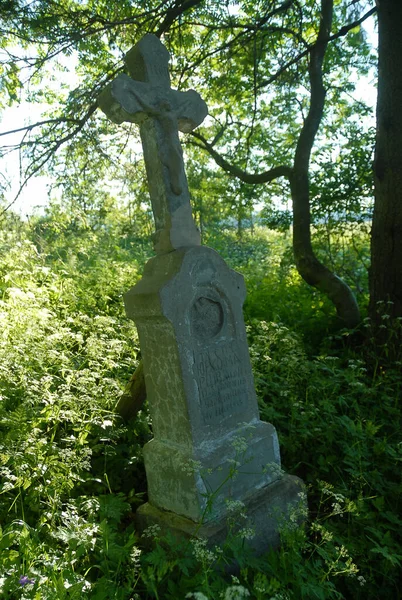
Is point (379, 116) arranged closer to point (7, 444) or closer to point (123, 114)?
point (123, 114)

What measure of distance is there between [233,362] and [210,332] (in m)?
0.27

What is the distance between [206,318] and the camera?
296 centimetres

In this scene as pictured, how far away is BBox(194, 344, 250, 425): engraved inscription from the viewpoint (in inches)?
112

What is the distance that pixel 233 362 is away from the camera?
308cm

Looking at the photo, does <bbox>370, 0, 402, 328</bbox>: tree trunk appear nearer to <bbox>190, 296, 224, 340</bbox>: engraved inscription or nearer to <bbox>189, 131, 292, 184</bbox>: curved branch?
<bbox>189, 131, 292, 184</bbox>: curved branch

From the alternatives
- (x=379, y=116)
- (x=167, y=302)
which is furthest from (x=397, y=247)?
(x=167, y=302)

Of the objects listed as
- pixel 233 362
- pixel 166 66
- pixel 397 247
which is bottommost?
pixel 233 362

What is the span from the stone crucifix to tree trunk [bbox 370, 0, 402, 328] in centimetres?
250

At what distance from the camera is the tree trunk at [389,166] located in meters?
4.70

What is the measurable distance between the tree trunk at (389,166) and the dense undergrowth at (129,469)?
2.18 ft

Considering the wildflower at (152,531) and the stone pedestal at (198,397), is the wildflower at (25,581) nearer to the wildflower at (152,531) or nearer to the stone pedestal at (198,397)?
the wildflower at (152,531)

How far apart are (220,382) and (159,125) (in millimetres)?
1680

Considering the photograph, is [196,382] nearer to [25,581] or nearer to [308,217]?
[25,581]

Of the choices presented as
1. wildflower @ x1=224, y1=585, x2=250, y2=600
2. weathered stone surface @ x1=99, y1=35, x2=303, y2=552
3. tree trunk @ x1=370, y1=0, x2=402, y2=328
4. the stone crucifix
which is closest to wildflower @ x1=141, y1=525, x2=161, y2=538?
weathered stone surface @ x1=99, y1=35, x2=303, y2=552
